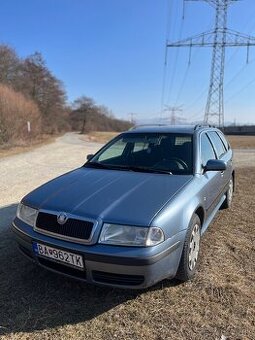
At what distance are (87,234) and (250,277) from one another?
189cm

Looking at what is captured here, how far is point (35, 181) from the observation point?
32.8 ft

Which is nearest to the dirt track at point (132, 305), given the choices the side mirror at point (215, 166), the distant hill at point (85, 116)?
the side mirror at point (215, 166)

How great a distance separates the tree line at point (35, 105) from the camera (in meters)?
25.2

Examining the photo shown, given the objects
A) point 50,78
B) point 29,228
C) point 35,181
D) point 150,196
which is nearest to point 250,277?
point 150,196

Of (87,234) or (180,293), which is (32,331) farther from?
(180,293)

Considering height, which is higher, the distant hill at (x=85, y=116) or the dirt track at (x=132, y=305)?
the distant hill at (x=85, y=116)

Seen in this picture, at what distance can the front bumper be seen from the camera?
3.12 m

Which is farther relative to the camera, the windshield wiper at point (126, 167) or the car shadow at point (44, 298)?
the windshield wiper at point (126, 167)

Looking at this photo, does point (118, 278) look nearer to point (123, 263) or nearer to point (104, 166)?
point (123, 263)

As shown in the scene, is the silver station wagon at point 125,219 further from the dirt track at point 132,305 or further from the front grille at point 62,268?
the dirt track at point 132,305

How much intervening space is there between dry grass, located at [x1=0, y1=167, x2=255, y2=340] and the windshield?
1.20 meters

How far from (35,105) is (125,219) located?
3169 cm

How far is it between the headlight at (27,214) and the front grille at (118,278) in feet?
2.88

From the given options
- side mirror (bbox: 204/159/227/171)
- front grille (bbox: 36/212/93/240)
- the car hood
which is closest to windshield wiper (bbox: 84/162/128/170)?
the car hood
